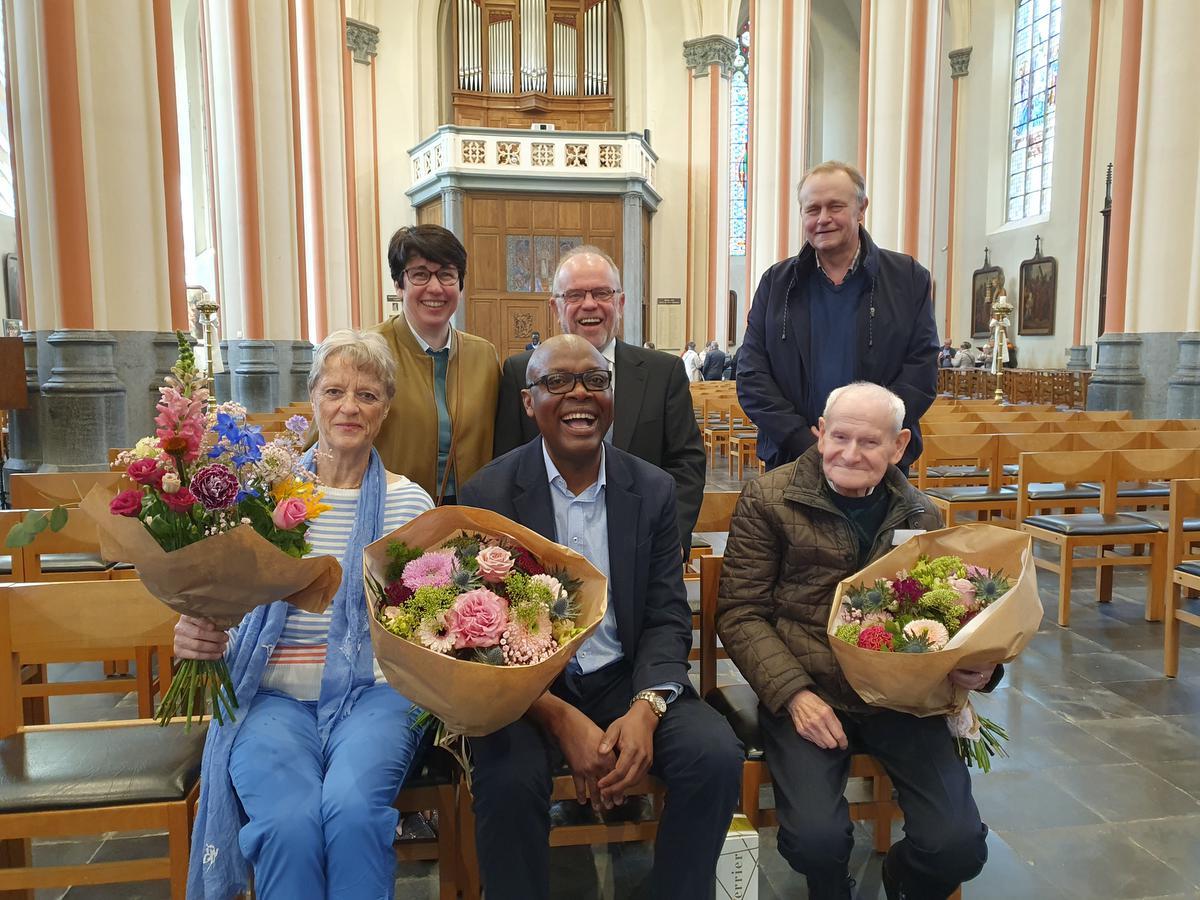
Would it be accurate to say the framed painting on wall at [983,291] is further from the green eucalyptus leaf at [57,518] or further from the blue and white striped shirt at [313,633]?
the green eucalyptus leaf at [57,518]

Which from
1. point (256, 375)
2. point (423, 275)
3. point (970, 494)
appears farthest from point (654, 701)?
point (256, 375)

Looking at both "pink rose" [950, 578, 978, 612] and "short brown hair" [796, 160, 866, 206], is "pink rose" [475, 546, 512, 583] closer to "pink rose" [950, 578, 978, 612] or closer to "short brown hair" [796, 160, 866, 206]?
"pink rose" [950, 578, 978, 612]

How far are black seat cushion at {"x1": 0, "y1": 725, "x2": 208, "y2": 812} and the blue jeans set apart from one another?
226 millimetres

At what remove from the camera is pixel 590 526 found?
7.36ft

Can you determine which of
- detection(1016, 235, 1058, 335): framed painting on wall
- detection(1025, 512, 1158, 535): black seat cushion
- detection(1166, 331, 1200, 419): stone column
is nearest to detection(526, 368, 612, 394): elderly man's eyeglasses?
detection(1025, 512, 1158, 535): black seat cushion

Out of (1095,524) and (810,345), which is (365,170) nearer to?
(1095,524)

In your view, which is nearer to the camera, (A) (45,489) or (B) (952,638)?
(B) (952,638)

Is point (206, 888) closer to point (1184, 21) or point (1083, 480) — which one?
point (1083, 480)

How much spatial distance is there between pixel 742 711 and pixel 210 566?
1.46 m

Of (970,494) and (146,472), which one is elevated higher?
(146,472)

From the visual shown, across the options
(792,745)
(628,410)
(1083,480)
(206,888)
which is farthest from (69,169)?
(1083,480)

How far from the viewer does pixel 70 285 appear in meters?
5.93

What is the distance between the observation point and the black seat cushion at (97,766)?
1.89 m

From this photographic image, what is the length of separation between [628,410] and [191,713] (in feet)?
4.93
